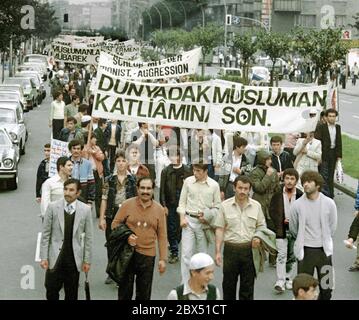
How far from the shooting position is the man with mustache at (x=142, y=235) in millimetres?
9172

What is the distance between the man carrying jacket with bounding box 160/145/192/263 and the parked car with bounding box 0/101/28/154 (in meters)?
11.4

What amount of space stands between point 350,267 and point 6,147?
9779mm

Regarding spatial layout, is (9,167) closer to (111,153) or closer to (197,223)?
(111,153)

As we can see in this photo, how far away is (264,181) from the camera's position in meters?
11.9

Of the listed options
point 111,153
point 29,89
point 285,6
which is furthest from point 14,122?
point 285,6

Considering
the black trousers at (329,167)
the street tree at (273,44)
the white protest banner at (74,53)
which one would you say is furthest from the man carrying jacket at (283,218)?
the street tree at (273,44)

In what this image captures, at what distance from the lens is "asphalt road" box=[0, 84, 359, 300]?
11017mm

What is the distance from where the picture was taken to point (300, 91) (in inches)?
472

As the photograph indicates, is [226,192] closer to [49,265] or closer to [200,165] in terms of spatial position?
A: [200,165]

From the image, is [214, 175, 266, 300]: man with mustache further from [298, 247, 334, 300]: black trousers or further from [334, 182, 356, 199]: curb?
[334, 182, 356, 199]: curb

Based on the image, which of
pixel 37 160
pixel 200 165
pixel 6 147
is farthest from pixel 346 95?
pixel 200 165

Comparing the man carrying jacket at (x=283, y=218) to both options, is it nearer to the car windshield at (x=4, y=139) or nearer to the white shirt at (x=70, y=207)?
the white shirt at (x=70, y=207)

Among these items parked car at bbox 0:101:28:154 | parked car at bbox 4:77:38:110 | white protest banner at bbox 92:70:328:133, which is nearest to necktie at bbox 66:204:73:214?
white protest banner at bbox 92:70:328:133

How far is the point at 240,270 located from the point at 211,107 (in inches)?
121
